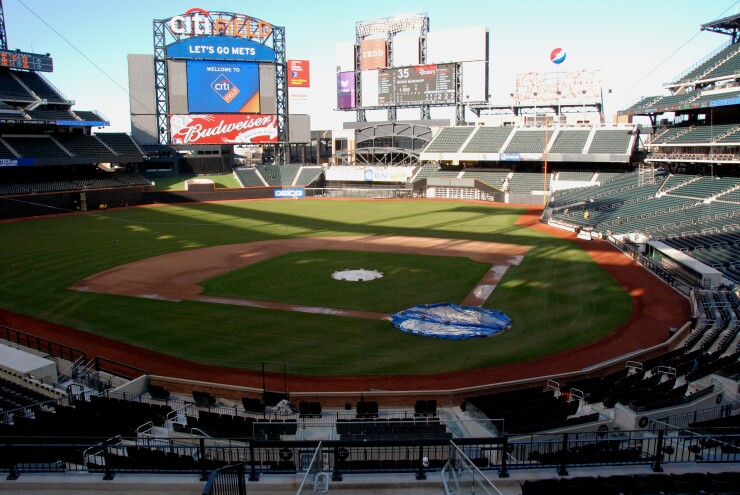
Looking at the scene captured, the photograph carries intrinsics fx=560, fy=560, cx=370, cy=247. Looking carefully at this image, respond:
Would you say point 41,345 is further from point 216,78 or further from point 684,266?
point 216,78

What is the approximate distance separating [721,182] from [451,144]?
35020 millimetres

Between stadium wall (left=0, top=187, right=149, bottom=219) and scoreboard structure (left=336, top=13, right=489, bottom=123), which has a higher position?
scoreboard structure (left=336, top=13, right=489, bottom=123)

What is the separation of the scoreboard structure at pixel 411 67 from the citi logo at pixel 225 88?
16772mm

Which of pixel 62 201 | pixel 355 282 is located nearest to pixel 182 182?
pixel 62 201

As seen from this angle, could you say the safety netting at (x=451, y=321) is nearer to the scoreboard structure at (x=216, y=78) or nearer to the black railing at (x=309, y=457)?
the black railing at (x=309, y=457)

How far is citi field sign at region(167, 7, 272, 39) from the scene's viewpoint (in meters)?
70.1

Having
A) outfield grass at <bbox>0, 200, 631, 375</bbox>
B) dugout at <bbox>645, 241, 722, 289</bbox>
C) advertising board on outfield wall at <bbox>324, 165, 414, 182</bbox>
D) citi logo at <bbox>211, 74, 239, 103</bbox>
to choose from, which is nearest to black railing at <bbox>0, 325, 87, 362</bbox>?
outfield grass at <bbox>0, 200, 631, 375</bbox>

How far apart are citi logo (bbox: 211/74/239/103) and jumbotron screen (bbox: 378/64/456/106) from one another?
20.4m

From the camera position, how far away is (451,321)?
2116 cm

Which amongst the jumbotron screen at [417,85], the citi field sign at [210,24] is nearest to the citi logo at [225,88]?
the citi field sign at [210,24]

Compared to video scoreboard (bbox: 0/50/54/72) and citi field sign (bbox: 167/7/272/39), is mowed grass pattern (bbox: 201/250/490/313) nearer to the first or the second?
video scoreboard (bbox: 0/50/54/72)

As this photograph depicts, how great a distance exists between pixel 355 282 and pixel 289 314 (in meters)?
5.53

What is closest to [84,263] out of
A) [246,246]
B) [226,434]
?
[246,246]

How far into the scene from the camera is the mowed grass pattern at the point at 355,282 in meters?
24.4
